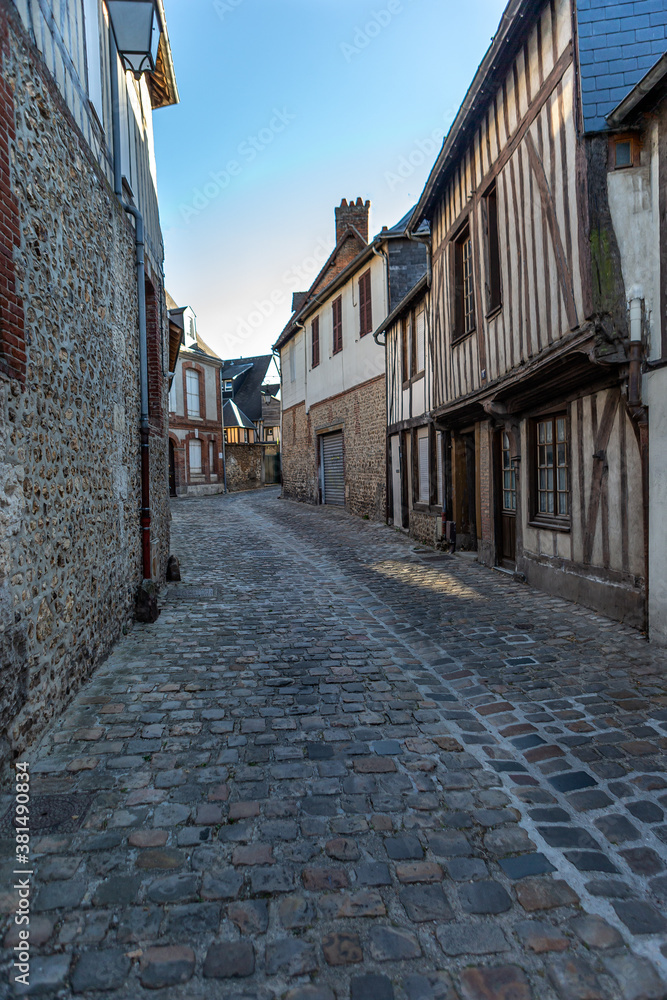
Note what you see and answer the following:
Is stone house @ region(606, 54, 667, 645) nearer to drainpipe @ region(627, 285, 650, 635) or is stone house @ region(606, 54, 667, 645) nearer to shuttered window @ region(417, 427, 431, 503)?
drainpipe @ region(627, 285, 650, 635)

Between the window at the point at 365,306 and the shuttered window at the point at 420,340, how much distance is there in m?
3.24

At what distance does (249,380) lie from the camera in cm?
4159

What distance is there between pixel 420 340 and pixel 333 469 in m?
7.22

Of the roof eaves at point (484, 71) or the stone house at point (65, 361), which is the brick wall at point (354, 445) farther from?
the stone house at point (65, 361)

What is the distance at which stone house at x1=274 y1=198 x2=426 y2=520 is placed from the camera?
13.3 m

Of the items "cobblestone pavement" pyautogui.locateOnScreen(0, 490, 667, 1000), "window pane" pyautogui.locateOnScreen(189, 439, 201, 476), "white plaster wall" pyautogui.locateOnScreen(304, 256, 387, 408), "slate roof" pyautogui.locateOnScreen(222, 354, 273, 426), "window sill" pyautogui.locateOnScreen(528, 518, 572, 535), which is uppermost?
"slate roof" pyautogui.locateOnScreen(222, 354, 273, 426)

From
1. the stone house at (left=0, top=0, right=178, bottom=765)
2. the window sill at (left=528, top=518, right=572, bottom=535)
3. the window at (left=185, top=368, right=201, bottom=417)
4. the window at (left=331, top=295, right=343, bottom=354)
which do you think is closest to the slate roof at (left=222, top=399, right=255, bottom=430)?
the window at (left=185, top=368, right=201, bottom=417)

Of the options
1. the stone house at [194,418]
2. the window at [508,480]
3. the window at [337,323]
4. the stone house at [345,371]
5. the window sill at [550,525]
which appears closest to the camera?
the window sill at [550,525]

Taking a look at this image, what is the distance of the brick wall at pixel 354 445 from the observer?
13672 mm

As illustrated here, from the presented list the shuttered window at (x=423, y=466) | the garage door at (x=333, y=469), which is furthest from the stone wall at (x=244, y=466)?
the shuttered window at (x=423, y=466)

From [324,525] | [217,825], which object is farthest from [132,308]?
[324,525]

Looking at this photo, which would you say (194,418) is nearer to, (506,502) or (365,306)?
(365,306)

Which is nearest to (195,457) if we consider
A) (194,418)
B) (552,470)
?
(194,418)

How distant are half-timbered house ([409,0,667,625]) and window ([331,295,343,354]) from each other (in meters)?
7.58
